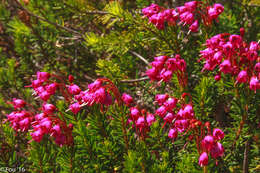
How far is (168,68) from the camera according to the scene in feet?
4.68

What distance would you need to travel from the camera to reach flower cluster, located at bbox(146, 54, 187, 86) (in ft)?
4.66

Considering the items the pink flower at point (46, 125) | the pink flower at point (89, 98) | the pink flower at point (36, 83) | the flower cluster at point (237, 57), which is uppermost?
the flower cluster at point (237, 57)

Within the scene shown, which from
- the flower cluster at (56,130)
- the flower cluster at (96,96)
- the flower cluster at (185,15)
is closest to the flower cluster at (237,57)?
the flower cluster at (185,15)

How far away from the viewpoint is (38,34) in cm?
252

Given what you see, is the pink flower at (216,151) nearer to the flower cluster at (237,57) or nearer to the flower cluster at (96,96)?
the flower cluster at (237,57)

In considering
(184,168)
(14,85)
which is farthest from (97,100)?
(14,85)

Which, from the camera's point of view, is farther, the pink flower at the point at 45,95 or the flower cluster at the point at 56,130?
the pink flower at the point at 45,95

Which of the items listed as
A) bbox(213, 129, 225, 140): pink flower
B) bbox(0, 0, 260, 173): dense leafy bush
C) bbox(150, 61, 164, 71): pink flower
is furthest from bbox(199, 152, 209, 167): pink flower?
bbox(150, 61, 164, 71): pink flower

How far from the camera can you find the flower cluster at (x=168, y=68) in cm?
142

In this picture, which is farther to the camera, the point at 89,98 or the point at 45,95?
the point at 45,95

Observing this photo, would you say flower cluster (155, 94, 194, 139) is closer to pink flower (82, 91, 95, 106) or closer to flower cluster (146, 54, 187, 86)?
flower cluster (146, 54, 187, 86)

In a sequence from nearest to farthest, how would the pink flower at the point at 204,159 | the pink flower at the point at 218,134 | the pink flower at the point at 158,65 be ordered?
1. the pink flower at the point at 204,159
2. the pink flower at the point at 218,134
3. the pink flower at the point at 158,65

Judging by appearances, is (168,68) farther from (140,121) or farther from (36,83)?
(36,83)

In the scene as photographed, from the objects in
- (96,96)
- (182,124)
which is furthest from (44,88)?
(182,124)
